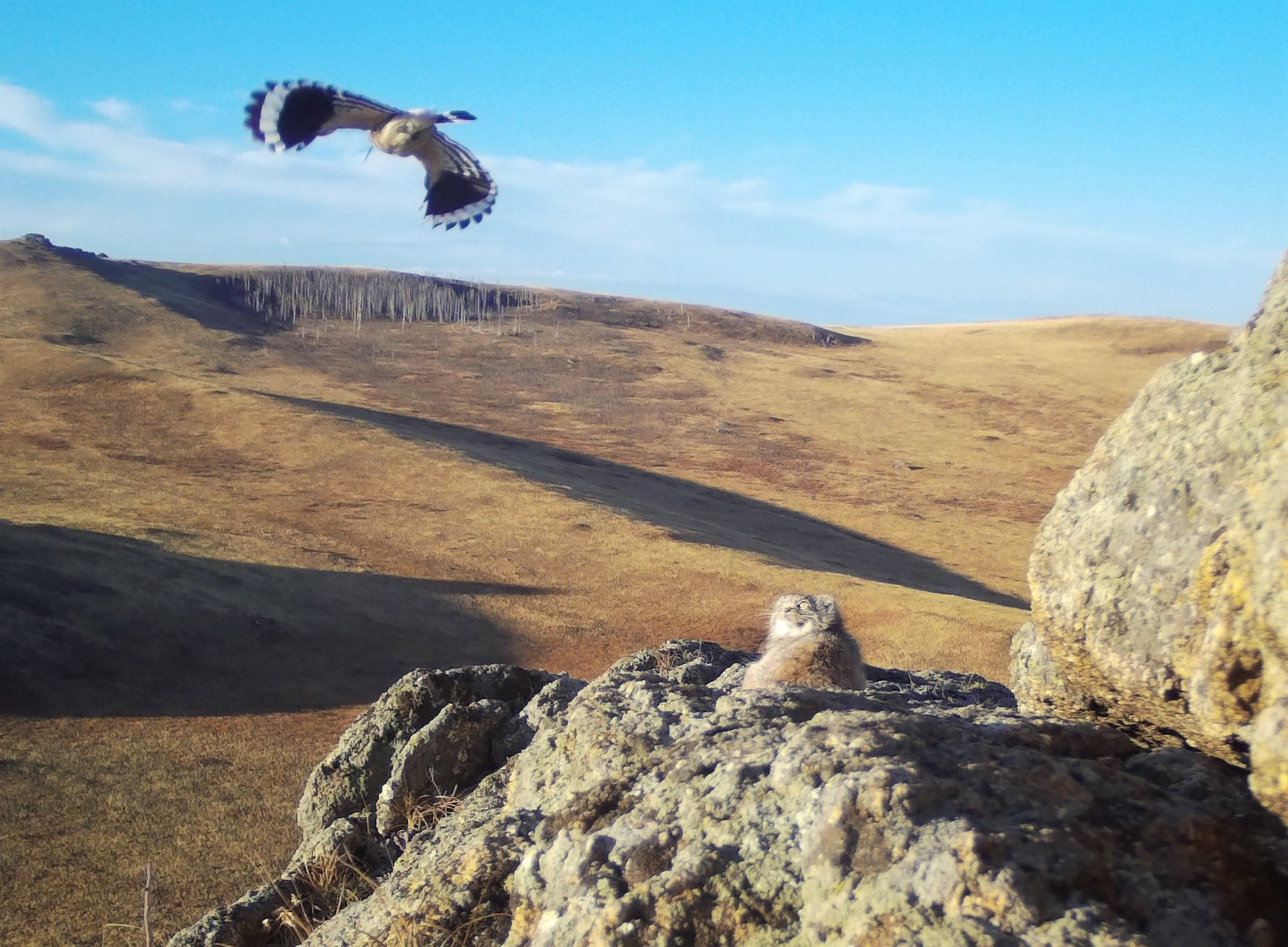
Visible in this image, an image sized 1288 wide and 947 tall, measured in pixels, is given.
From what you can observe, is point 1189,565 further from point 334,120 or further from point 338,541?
point 338,541

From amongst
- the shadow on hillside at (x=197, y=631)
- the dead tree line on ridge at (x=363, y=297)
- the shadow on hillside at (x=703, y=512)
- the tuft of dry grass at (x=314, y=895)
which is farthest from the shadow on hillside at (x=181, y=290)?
the tuft of dry grass at (x=314, y=895)

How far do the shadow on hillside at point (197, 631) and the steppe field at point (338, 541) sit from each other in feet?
0.14

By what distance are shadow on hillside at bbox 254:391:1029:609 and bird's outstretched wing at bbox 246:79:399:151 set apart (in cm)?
1252

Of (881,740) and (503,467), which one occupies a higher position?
(881,740)

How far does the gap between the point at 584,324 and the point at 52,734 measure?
2322 inches

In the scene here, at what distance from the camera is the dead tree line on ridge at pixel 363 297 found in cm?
6222

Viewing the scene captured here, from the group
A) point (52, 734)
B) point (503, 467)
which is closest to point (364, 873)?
point (52, 734)

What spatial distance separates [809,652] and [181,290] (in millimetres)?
62195

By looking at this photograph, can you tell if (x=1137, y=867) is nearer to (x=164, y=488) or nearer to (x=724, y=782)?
(x=724, y=782)

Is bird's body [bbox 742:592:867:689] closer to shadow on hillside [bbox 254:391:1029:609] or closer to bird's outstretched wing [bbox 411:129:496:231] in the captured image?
bird's outstretched wing [bbox 411:129:496:231]

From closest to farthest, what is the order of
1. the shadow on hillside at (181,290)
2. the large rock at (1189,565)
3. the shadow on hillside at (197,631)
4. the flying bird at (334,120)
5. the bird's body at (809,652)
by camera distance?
the large rock at (1189,565) < the bird's body at (809,652) < the flying bird at (334,120) < the shadow on hillside at (197,631) < the shadow on hillside at (181,290)

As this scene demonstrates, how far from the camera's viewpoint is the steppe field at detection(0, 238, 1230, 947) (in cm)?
861

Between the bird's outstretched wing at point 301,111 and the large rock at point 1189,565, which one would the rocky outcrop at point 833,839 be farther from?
the bird's outstretched wing at point 301,111

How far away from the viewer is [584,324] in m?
67.2
